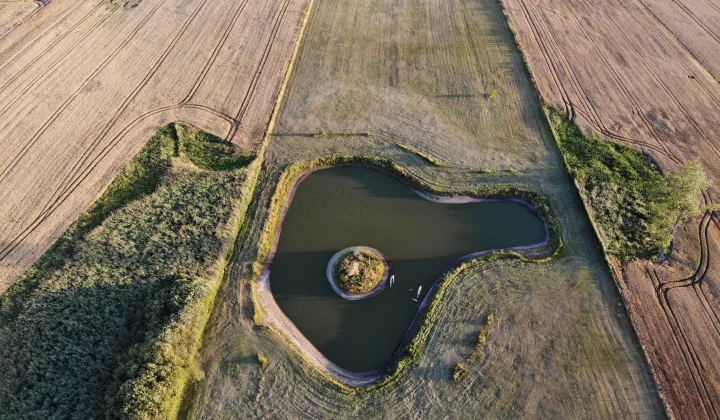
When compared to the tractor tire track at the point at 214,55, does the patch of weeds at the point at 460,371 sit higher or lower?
lower

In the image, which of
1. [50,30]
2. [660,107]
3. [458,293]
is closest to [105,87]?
[50,30]

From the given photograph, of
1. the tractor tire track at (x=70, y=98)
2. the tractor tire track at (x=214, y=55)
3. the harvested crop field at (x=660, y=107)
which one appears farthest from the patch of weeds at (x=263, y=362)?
the tractor tire track at (x=70, y=98)

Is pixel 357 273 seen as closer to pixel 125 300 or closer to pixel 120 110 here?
pixel 125 300

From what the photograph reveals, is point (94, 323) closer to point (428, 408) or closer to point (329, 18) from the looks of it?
point (428, 408)

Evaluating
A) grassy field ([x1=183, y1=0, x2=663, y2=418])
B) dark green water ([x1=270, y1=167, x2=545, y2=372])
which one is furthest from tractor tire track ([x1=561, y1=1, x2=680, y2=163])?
dark green water ([x1=270, y1=167, x2=545, y2=372])

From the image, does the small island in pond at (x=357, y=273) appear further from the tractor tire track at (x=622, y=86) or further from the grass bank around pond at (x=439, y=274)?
the tractor tire track at (x=622, y=86)

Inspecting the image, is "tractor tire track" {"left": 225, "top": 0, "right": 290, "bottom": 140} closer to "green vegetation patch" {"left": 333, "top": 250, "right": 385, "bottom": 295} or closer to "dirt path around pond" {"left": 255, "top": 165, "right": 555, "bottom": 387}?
"dirt path around pond" {"left": 255, "top": 165, "right": 555, "bottom": 387}
